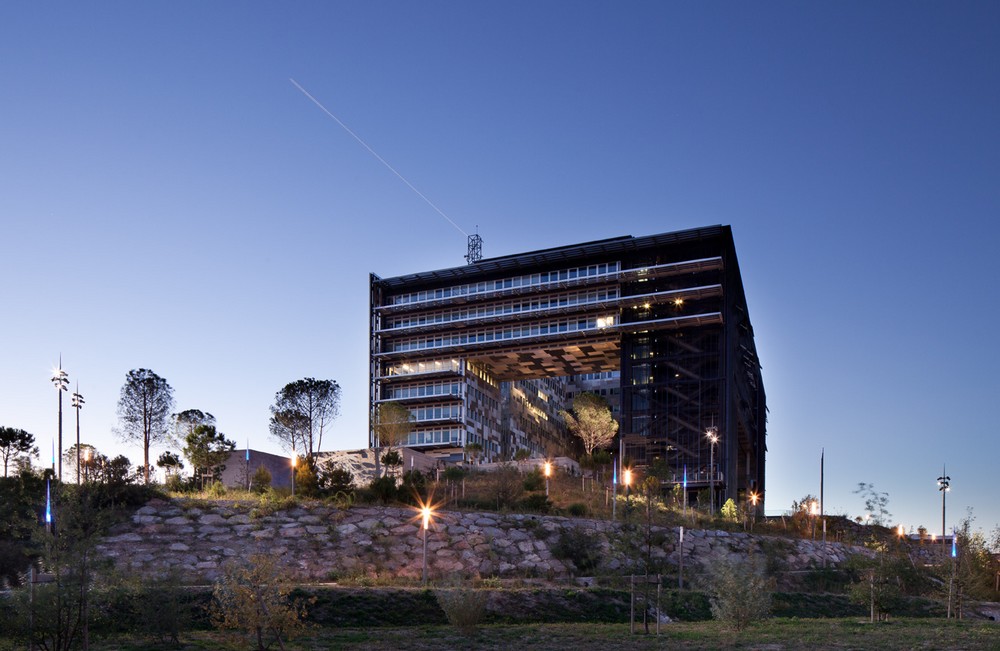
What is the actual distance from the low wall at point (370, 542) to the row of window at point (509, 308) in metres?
66.1

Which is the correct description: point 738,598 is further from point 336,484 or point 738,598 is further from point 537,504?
point 336,484

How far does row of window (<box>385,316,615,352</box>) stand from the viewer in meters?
118

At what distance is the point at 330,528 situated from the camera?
47625 millimetres

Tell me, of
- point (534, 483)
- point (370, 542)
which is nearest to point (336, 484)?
point (370, 542)

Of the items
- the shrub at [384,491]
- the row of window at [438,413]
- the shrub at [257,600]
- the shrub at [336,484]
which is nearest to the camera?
the shrub at [257,600]

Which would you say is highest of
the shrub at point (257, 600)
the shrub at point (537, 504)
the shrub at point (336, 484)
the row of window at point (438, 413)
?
the row of window at point (438, 413)

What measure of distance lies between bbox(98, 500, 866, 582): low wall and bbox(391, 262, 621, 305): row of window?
2672 inches

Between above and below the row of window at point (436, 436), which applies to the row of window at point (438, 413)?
above

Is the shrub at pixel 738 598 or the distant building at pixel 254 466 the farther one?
the distant building at pixel 254 466

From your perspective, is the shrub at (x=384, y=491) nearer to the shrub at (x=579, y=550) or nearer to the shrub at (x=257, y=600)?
the shrub at (x=579, y=550)

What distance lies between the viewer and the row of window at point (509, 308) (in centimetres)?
11812

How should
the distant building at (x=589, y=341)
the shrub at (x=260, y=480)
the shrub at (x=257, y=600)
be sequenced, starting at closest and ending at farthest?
the shrub at (x=257, y=600)
the shrub at (x=260, y=480)
the distant building at (x=589, y=341)

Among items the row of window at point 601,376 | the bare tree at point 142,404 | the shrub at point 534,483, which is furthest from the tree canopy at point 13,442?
the row of window at point 601,376

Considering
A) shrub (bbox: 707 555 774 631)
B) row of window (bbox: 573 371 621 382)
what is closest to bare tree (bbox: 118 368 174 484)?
shrub (bbox: 707 555 774 631)
